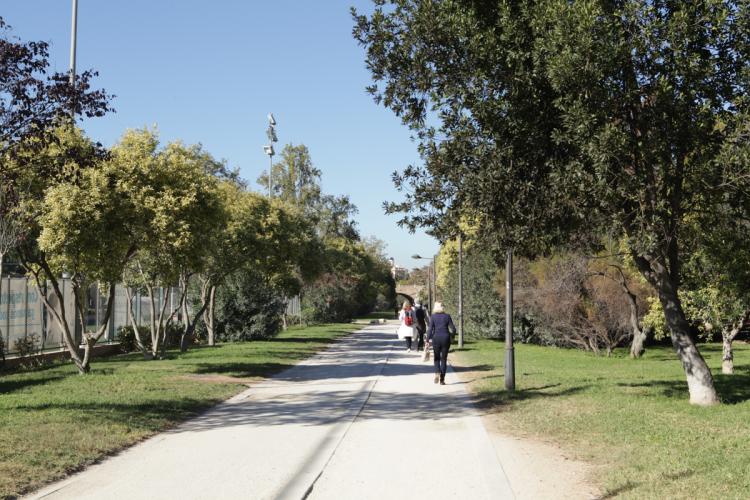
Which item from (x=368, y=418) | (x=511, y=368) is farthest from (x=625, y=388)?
(x=368, y=418)

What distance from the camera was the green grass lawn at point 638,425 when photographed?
709 cm

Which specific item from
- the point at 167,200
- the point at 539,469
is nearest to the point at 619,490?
the point at 539,469

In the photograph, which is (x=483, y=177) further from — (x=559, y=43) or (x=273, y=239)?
(x=273, y=239)

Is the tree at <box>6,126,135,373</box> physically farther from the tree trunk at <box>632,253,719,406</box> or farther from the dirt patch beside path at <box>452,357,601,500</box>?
the tree trunk at <box>632,253,719,406</box>

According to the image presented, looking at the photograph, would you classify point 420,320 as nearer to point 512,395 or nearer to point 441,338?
point 441,338

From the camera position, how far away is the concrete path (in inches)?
274

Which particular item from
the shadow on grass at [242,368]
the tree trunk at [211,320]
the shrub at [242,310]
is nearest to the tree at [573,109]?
the shadow on grass at [242,368]

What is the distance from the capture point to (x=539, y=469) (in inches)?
313

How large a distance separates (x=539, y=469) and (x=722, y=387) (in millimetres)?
8784

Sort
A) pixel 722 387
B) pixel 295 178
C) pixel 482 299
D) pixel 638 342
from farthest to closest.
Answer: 1. pixel 295 178
2. pixel 482 299
3. pixel 638 342
4. pixel 722 387

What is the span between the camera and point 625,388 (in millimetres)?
14984

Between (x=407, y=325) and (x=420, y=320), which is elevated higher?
(x=420, y=320)

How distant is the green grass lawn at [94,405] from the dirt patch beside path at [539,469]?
461 centimetres

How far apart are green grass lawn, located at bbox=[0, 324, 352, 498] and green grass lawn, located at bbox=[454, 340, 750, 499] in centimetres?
533
